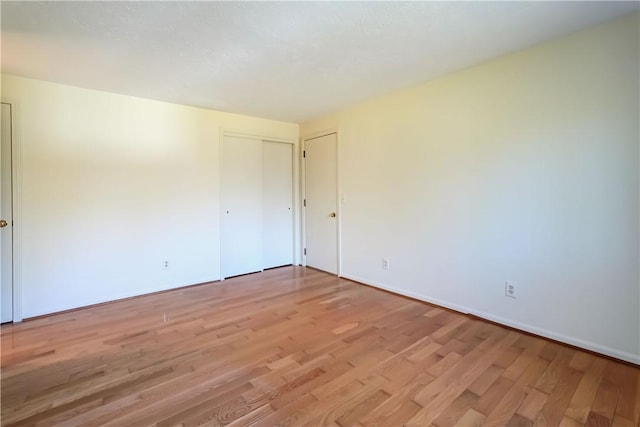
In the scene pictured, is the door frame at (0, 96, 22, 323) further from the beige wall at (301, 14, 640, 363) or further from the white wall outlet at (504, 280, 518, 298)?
the white wall outlet at (504, 280, 518, 298)

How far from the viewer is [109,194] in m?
3.21

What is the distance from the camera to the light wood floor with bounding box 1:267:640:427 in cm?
155

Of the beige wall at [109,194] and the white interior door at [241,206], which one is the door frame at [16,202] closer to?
the beige wall at [109,194]

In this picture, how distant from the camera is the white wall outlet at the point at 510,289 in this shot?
8.15 feet

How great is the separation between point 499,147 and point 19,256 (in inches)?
171

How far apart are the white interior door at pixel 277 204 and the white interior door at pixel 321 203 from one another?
0.30m

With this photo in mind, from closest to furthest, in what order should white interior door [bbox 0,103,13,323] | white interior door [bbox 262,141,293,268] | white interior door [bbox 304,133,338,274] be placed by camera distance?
white interior door [bbox 0,103,13,323] < white interior door [bbox 304,133,338,274] < white interior door [bbox 262,141,293,268]

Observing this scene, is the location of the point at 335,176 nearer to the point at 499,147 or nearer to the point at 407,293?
the point at 407,293

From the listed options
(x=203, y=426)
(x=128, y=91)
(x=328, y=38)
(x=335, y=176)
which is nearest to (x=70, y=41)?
(x=128, y=91)

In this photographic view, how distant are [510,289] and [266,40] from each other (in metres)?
2.72

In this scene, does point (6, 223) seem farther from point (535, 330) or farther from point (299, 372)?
point (535, 330)

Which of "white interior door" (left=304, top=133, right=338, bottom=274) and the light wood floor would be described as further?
"white interior door" (left=304, top=133, right=338, bottom=274)

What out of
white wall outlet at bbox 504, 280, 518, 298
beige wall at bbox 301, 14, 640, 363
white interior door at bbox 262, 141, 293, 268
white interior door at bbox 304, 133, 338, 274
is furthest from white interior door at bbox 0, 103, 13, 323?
white wall outlet at bbox 504, 280, 518, 298

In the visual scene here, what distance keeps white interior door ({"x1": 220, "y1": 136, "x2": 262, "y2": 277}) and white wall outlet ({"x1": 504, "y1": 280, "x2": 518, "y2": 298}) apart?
310cm
